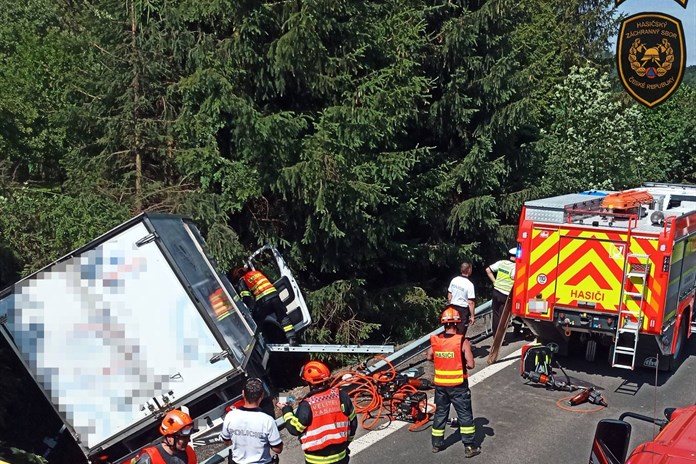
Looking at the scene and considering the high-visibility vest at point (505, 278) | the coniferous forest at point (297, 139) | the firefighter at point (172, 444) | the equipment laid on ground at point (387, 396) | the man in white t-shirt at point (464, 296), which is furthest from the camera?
the high-visibility vest at point (505, 278)

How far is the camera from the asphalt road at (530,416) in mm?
7562

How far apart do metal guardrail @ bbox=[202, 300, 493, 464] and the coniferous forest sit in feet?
4.55

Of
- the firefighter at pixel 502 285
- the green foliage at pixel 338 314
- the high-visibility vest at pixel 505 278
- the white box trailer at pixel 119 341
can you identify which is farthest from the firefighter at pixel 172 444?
the high-visibility vest at pixel 505 278

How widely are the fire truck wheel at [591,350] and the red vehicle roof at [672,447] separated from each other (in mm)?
6000

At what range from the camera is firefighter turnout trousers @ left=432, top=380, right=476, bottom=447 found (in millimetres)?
7367

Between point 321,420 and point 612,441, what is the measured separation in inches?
92.7

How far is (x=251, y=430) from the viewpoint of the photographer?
219 inches

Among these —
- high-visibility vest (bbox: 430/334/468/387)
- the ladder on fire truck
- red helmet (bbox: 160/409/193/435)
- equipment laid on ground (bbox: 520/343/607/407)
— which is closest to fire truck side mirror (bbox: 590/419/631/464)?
red helmet (bbox: 160/409/193/435)

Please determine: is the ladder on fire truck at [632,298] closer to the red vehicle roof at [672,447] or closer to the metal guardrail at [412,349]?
the metal guardrail at [412,349]

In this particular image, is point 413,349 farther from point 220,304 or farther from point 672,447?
point 672,447

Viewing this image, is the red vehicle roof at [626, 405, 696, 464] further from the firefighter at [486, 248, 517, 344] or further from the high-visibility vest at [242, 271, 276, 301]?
the firefighter at [486, 248, 517, 344]

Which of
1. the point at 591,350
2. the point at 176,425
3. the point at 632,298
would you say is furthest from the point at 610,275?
the point at 176,425

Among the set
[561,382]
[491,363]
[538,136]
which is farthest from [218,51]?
[538,136]

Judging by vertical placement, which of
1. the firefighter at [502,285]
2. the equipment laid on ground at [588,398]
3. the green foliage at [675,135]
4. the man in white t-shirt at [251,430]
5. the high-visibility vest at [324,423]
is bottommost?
the green foliage at [675,135]
